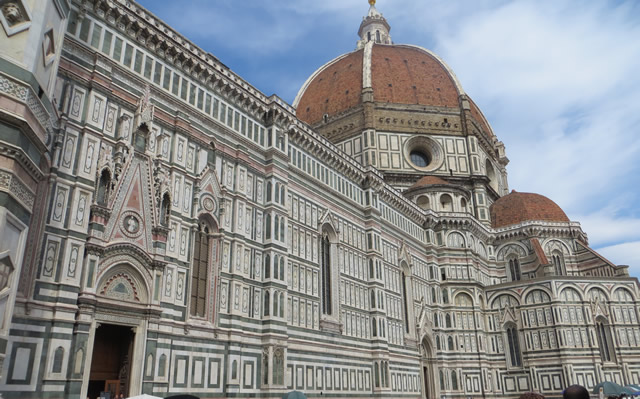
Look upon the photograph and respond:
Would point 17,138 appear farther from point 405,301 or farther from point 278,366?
point 405,301

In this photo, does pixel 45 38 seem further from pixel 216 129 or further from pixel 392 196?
pixel 392 196

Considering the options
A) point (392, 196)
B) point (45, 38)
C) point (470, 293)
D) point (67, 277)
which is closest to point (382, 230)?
point (392, 196)

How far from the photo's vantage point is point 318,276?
1138 inches

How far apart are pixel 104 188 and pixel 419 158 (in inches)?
1597

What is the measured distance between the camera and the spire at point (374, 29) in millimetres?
76062

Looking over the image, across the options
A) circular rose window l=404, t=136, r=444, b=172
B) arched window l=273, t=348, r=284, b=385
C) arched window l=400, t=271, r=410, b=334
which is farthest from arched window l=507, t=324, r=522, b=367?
arched window l=273, t=348, r=284, b=385

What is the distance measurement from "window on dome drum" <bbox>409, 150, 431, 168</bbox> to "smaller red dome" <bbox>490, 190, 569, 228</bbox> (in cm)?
830

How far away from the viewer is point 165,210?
20578 millimetres

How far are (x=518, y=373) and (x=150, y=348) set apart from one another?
33524 mm

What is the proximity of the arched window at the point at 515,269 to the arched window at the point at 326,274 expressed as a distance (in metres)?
24.9

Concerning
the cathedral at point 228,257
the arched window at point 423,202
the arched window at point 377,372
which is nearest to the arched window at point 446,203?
the cathedral at point 228,257

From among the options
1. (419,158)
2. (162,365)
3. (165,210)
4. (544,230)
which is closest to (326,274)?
(165,210)

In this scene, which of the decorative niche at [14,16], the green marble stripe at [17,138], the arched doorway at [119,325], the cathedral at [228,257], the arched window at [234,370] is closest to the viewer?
the green marble stripe at [17,138]

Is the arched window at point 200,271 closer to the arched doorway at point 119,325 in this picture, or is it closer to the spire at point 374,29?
the arched doorway at point 119,325
